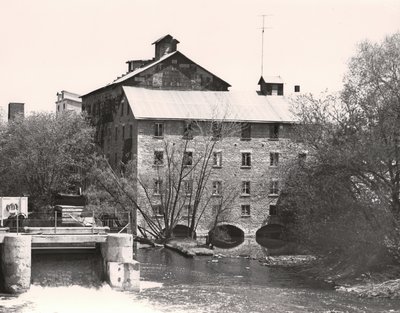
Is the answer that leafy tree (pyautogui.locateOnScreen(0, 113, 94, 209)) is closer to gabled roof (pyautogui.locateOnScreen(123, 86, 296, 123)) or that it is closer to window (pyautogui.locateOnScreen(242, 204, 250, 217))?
gabled roof (pyautogui.locateOnScreen(123, 86, 296, 123))

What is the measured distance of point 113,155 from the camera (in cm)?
6506

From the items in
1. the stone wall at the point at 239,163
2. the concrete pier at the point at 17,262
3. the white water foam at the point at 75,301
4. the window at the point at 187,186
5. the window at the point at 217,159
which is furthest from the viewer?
the window at the point at 217,159

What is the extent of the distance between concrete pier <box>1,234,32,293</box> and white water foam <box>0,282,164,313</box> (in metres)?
0.51

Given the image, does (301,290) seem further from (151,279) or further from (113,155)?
(113,155)

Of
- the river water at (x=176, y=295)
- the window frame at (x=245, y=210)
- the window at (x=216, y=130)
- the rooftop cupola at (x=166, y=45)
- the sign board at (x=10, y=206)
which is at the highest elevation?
the rooftop cupola at (x=166, y=45)

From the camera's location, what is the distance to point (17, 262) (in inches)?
1131

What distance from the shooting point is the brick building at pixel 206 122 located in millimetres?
59000

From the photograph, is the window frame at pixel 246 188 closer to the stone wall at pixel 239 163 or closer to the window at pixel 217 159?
the stone wall at pixel 239 163

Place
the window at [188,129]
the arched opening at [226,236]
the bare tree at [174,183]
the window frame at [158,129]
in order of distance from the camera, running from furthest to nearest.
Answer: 1. the window frame at [158,129]
2. the window at [188,129]
3. the arched opening at [226,236]
4. the bare tree at [174,183]

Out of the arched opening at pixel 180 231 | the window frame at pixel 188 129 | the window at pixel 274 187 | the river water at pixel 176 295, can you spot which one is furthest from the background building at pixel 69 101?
the river water at pixel 176 295

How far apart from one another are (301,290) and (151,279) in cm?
713

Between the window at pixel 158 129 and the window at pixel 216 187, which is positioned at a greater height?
the window at pixel 158 129

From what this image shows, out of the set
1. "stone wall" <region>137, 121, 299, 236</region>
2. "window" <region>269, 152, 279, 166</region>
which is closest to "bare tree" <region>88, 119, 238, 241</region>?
"stone wall" <region>137, 121, 299, 236</region>

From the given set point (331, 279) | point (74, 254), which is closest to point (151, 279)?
point (74, 254)
